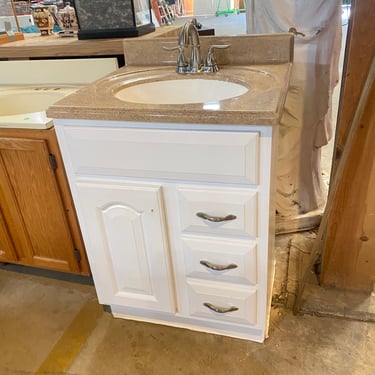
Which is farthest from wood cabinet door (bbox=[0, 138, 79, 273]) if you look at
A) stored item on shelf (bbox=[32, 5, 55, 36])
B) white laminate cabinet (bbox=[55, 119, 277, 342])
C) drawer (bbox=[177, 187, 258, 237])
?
stored item on shelf (bbox=[32, 5, 55, 36])

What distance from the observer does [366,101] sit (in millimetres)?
1201

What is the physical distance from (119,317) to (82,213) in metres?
0.51

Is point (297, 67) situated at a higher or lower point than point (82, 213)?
higher

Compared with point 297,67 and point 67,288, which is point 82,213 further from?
point 297,67

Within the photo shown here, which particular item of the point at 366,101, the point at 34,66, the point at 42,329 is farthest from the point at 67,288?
the point at 366,101

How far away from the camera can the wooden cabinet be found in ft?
4.30

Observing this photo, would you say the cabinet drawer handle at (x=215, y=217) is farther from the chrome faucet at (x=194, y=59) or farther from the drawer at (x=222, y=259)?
the chrome faucet at (x=194, y=59)

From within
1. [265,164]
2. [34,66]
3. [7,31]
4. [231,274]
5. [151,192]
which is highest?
[7,31]

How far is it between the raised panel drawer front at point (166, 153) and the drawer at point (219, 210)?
0.13 ft

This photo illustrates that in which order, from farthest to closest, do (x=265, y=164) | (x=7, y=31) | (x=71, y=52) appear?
(x=7, y=31) < (x=71, y=52) < (x=265, y=164)

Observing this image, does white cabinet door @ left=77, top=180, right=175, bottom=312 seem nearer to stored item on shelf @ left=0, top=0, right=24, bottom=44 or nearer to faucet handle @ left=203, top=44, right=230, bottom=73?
faucet handle @ left=203, top=44, right=230, bottom=73

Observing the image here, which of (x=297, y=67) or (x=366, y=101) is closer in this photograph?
(x=366, y=101)

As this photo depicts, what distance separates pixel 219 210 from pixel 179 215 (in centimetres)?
13

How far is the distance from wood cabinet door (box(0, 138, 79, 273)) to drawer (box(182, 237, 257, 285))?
1.81 ft
